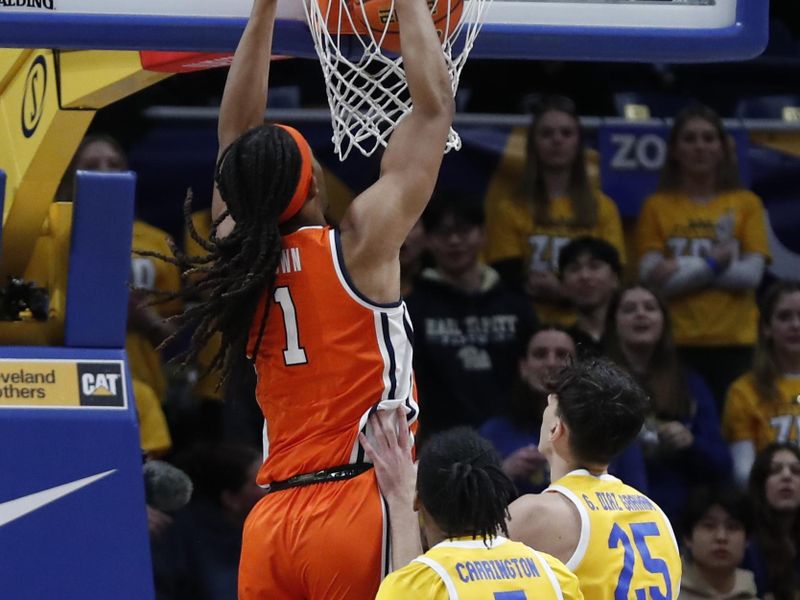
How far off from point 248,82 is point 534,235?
3435 mm

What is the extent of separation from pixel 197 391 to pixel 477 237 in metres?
1.35

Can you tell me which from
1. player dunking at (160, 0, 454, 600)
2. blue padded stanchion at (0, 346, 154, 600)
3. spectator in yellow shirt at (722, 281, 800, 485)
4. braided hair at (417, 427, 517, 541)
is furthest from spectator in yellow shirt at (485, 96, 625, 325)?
braided hair at (417, 427, 517, 541)

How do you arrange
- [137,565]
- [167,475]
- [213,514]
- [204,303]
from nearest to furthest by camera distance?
[204,303] < [137,565] < [167,475] < [213,514]

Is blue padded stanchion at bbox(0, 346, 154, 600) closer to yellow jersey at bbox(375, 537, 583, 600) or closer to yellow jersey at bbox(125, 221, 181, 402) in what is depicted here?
yellow jersey at bbox(375, 537, 583, 600)

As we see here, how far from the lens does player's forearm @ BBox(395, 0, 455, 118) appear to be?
3.79m

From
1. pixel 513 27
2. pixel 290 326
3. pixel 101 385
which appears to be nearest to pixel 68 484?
pixel 101 385

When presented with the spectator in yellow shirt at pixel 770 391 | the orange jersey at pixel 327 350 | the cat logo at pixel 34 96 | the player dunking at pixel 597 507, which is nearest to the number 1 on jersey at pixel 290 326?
the orange jersey at pixel 327 350

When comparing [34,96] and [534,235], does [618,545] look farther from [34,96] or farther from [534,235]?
[534,235]

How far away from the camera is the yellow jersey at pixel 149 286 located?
22.3 ft

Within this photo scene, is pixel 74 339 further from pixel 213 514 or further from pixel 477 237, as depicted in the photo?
pixel 477 237

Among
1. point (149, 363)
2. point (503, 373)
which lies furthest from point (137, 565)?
point (503, 373)

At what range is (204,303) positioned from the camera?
3.82 m

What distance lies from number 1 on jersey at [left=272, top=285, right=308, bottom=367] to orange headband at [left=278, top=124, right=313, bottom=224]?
0.17 meters

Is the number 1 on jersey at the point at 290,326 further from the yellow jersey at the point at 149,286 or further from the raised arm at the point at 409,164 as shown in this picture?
the yellow jersey at the point at 149,286
